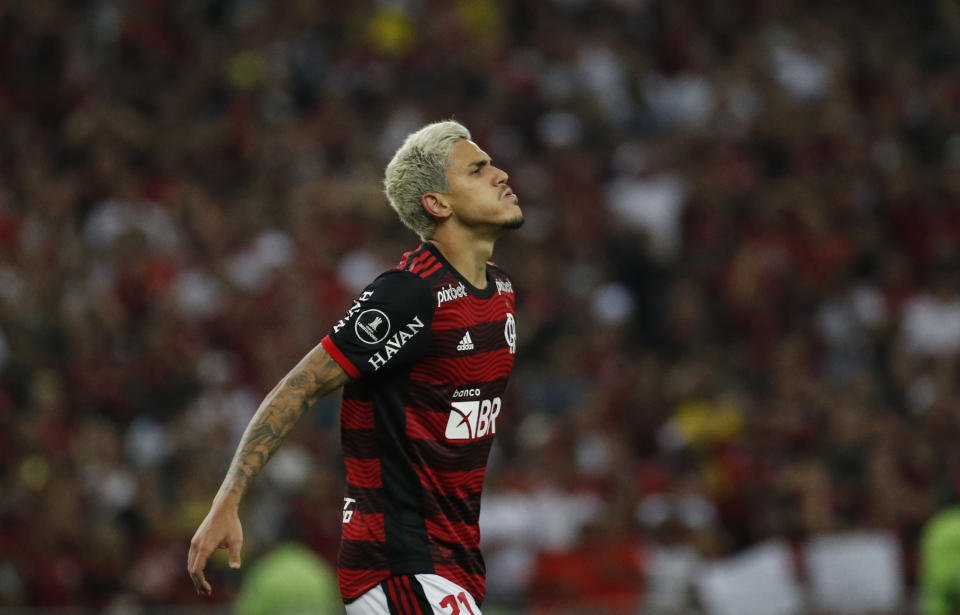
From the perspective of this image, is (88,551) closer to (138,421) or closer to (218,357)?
(138,421)

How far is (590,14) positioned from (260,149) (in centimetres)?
421

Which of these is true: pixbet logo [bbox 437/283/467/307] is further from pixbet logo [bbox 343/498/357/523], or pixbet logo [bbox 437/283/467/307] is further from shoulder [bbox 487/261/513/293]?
pixbet logo [bbox 343/498/357/523]

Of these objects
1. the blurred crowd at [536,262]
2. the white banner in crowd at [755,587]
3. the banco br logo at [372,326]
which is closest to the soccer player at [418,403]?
the banco br logo at [372,326]

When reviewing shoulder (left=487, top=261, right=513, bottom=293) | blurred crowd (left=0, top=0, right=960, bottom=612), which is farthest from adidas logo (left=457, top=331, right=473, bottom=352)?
blurred crowd (left=0, top=0, right=960, bottom=612)

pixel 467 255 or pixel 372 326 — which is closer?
pixel 372 326

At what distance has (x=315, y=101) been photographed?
15164mm

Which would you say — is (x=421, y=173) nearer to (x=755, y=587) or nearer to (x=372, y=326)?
(x=372, y=326)

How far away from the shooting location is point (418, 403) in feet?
16.1

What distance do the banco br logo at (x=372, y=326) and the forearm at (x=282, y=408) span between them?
0.43 ft

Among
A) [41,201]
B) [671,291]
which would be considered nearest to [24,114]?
[41,201]

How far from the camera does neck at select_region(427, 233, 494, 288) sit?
5098 millimetres

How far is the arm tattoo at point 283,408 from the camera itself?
4.68m

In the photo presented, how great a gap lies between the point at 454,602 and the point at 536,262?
8698 millimetres

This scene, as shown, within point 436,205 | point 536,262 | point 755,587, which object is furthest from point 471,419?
point 536,262
